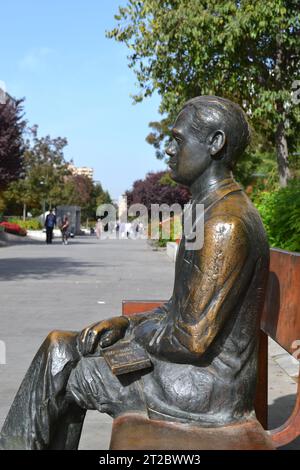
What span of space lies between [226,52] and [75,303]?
25.7 feet

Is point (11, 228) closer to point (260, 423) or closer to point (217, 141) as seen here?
point (260, 423)

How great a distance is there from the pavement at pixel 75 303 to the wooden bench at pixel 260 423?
932 millimetres

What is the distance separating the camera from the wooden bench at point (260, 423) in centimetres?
232

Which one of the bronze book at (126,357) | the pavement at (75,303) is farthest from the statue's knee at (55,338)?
the pavement at (75,303)

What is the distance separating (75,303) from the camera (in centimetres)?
1009

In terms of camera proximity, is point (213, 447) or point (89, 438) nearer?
Result: point (213, 447)

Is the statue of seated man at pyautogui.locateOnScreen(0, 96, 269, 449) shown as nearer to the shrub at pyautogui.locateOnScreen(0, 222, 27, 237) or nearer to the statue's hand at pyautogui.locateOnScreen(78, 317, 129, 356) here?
the statue's hand at pyautogui.locateOnScreen(78, 317, 129, 356)

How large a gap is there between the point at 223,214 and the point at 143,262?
1762 cm

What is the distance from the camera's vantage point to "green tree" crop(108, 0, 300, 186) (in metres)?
14.7

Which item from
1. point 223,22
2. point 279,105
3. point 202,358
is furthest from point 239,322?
point 279,105

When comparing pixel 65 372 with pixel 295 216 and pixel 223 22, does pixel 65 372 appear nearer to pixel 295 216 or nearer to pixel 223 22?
pixel 295 216

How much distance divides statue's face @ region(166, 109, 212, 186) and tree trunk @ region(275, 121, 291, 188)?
48.2 ft

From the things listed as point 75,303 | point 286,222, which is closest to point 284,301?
point 286,222

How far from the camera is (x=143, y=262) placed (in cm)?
1995
